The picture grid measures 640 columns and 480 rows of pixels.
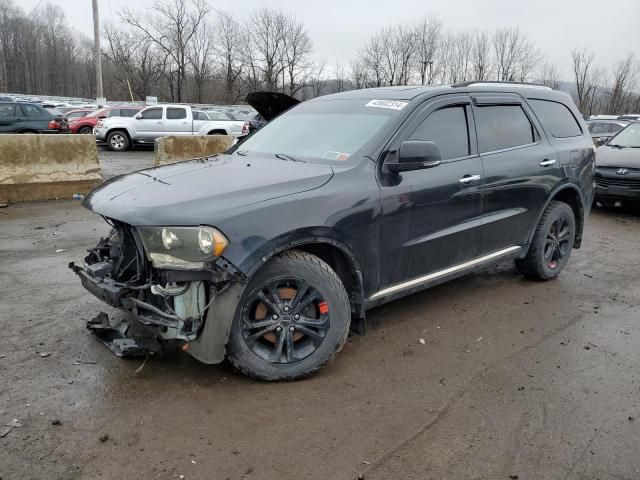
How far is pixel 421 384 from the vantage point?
325 centimetres

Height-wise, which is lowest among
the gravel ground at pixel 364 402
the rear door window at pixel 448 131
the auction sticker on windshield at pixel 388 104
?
the gravel ground at pixel 364 402

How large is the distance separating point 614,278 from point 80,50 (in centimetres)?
8309

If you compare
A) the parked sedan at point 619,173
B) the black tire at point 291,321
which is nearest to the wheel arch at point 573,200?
the black tire at point 291,321

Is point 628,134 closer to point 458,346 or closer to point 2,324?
point 458,346

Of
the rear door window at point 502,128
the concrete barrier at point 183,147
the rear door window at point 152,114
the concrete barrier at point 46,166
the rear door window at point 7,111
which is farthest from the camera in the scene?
the rear door window at point 152,114

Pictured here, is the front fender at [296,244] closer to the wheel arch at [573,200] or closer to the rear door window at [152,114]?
the wheel arch at [573,200]

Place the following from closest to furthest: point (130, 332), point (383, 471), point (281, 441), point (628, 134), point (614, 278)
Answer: point (383, 471) → point (281, 441) → point (130, 332) → point (614, 278) → point (628, 134)

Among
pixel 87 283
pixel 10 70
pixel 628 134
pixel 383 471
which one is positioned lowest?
pixel 383 471

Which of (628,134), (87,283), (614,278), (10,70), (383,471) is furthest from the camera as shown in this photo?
(10,70)

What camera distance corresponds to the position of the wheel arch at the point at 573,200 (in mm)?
4992

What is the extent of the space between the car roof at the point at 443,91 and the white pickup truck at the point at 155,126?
15157mm

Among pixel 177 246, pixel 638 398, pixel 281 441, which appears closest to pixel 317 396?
pixel 281 441

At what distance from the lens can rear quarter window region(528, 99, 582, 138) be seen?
4.98 m

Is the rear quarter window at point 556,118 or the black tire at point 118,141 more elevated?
the rear quarter window at point 556,118
